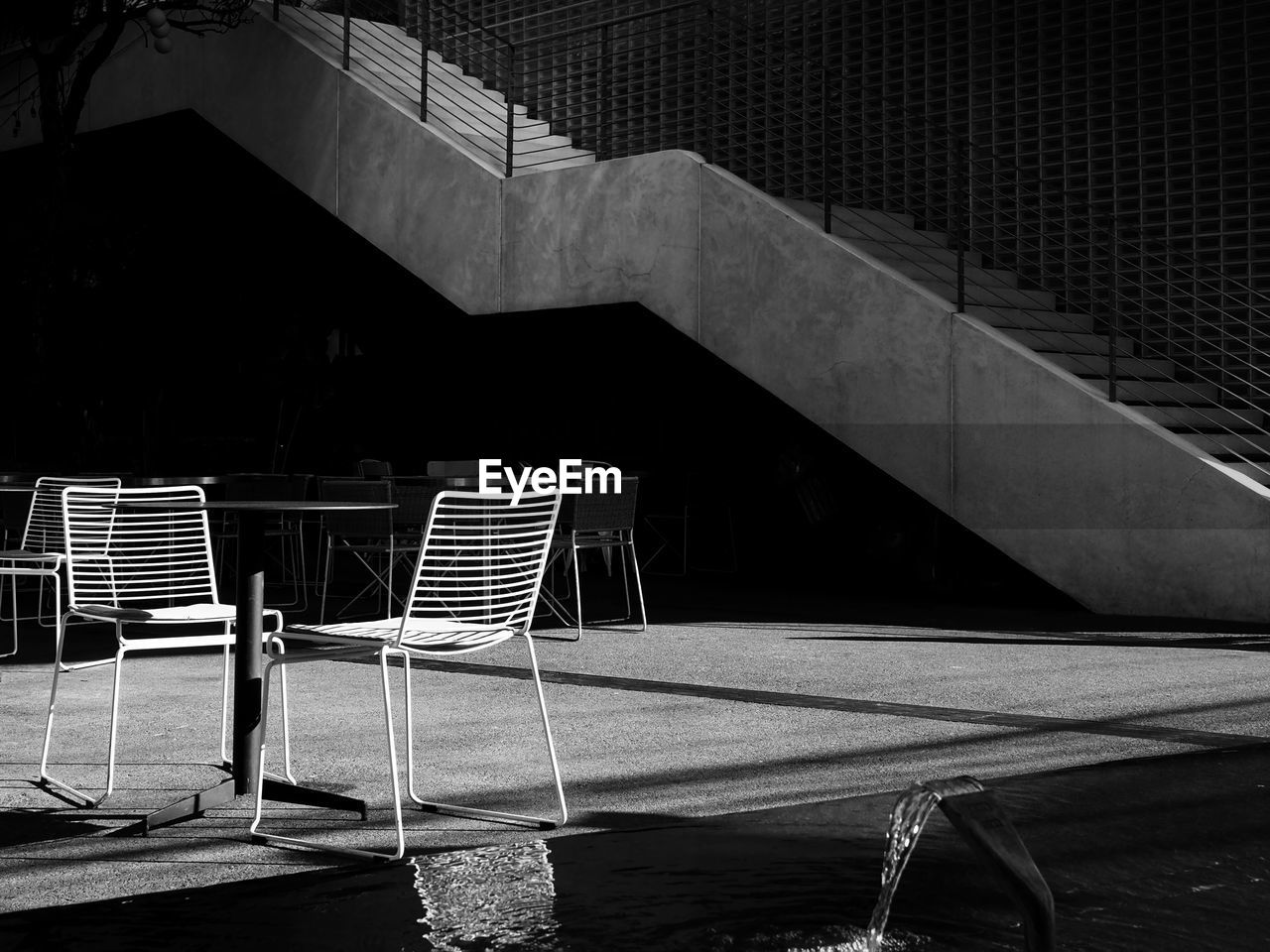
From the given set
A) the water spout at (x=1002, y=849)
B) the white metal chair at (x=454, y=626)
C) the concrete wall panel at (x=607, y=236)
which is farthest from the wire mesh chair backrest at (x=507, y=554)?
the concrete wall panel at (x=607, y=236)

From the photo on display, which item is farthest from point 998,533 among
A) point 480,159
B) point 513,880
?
point 513,880

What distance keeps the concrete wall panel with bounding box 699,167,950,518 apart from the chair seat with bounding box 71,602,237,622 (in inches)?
236

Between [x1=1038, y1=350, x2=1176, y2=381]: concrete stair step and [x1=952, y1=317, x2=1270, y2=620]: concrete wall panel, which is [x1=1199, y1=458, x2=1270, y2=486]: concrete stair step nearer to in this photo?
[x1=952, y1=317, x2=1270, y2=620]: concrete wall panel

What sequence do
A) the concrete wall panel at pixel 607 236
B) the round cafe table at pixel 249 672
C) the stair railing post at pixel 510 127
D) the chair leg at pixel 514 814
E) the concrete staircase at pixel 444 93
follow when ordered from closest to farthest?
the chair leg at pixel 514 814 < the round cafe table at pixel 249 672 < the concrete wall panel at pixel 607 236 < the stair railing post at pixel 510 127 < the concrete staircase at pixel 444 93

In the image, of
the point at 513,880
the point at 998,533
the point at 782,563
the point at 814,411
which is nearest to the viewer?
the point at 513,880

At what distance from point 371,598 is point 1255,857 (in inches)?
317

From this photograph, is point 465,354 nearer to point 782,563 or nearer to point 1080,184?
point 782,563

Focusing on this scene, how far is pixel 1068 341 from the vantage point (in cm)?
998

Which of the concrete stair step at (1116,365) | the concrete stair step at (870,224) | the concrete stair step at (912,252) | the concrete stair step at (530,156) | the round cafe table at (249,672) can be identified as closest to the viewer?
the round cafe table at (249,672)

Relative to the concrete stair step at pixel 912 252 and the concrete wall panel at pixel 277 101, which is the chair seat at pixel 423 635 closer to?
the concrete stair step at pixel 912 252

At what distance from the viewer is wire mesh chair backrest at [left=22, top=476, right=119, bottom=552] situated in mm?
6828

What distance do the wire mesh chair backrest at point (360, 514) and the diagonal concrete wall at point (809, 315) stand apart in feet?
9.13

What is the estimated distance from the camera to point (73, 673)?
653 cm

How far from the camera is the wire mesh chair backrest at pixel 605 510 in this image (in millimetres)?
8148
